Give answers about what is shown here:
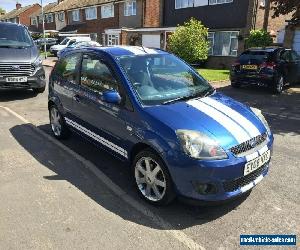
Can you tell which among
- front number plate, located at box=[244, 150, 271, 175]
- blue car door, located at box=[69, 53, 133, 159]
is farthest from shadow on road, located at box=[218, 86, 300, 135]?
blue car door, located at box=[69, 53, 133, 159]

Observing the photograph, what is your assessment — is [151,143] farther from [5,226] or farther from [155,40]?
[155,40]

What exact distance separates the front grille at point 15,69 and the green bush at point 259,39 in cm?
1447

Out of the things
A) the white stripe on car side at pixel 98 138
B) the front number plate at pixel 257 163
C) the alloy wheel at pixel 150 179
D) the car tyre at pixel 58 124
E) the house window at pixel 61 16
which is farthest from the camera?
the house window at pixel 61 16

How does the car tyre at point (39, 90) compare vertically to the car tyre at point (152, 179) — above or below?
below

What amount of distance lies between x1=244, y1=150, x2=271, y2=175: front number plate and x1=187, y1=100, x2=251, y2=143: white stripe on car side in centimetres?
27

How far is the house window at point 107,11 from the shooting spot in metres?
36.7

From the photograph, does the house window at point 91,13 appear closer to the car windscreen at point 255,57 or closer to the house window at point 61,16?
the house window at point 61,16

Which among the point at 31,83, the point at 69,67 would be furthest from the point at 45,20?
the point at 69,67

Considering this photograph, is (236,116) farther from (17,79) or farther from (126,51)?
(17,79)

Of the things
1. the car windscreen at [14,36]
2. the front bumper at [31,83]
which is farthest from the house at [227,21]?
the front bumper at [31,83]

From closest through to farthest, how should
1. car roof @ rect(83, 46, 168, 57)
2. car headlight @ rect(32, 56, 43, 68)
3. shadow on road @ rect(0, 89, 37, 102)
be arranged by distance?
car roof @ rect(83, 46, 168, 57) < car headlight @ rect(32, 56, 43, 68) < shadow on road @ rect(0, 89, 37, 102)

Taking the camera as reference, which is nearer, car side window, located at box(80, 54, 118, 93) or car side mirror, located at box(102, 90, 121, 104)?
car side mirror, located at box(102, 90, 121, 104)

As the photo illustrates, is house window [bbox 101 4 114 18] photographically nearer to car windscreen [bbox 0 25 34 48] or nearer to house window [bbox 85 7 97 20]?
house window [bbox 85 7 97 20]

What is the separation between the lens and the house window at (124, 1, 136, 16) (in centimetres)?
3394
